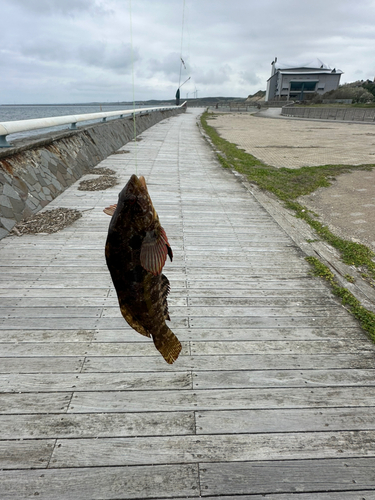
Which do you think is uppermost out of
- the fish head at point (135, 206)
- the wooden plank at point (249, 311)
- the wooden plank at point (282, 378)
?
the fish head at point (135, 206)

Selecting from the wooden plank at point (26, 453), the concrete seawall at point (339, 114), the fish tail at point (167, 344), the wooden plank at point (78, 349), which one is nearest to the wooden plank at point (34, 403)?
the wooden plank at point (26, 453)

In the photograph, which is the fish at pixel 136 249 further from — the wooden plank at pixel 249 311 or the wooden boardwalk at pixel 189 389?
the wooden plank at pixel 249 311

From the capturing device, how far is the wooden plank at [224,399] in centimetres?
277

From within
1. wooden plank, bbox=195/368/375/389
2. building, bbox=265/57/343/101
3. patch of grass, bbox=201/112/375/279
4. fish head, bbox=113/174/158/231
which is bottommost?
wooden plank, bbox=195/368/375/389

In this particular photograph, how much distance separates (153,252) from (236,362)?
1.95 metres

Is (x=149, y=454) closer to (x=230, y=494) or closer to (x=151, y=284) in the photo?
(x=230, y=494)

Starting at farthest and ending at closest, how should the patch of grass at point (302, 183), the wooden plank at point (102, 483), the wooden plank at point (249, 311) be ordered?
the patch of grass at point (302, 183) → the wooden plank at point (249, 311) → the wooden plank at point (102, 483)

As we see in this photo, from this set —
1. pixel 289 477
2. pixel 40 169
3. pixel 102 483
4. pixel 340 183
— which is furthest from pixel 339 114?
pixel 102 483

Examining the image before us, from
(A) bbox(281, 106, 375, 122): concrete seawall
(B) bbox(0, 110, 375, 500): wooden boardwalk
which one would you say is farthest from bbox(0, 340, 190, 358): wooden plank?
(A) bbox(281, 106, 375, 122): concrete seawall

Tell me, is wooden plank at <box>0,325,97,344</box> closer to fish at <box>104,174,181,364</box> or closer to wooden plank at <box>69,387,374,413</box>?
wooden plank at <box>69,387,374,413</box>

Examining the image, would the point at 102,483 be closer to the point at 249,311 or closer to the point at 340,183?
the point at 249,311

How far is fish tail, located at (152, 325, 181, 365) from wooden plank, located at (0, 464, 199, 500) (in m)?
0.81

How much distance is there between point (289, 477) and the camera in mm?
2291

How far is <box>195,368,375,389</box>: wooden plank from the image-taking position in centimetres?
302
